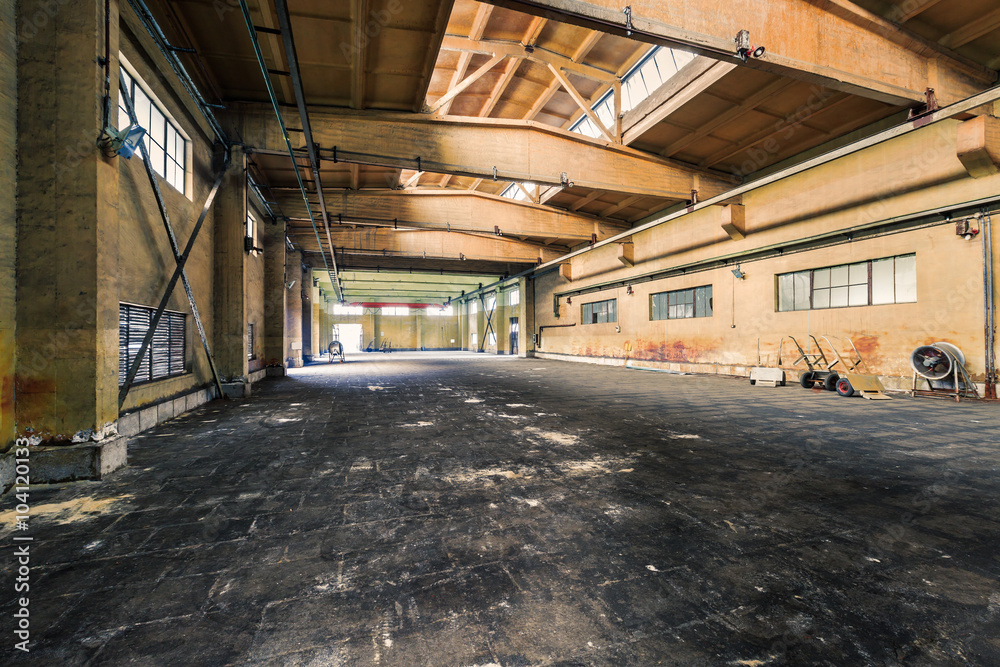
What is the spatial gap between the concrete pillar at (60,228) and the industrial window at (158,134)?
170cm

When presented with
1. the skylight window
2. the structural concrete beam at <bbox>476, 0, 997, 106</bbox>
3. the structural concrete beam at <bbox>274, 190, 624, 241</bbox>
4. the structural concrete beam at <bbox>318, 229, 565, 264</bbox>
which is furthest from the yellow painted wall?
the structural concrete beam at <bbox>318, 229, 565, 264</bbox>

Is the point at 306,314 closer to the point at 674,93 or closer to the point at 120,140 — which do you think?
the point at 120,140

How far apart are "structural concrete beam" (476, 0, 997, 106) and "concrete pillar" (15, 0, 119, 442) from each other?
14.7ft

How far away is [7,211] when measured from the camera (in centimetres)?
356

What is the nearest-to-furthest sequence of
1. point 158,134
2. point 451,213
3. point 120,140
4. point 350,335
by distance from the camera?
point 120,140 < point 158,134 < point 451,213 < point 350,335

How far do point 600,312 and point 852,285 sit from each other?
32.2ft

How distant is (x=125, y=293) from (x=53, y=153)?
6.97 ft

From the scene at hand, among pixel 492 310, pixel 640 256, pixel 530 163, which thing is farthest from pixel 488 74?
pixel 492 310

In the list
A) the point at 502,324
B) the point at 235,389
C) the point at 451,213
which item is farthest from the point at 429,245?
the point at 502,324

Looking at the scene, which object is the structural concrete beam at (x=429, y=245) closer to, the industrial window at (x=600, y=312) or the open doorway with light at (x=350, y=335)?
the industrial window at (x=600, y=312)

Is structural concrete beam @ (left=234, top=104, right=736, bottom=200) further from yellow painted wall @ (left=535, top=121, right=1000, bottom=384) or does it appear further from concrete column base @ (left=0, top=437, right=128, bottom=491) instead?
concrete column base @ (left=0, top=437, right=128, bottom=491)

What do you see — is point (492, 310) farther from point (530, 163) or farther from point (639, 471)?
point (639, 471)

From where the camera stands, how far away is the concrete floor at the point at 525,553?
5.44 ft

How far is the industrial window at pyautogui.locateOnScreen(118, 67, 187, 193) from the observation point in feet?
18.8
